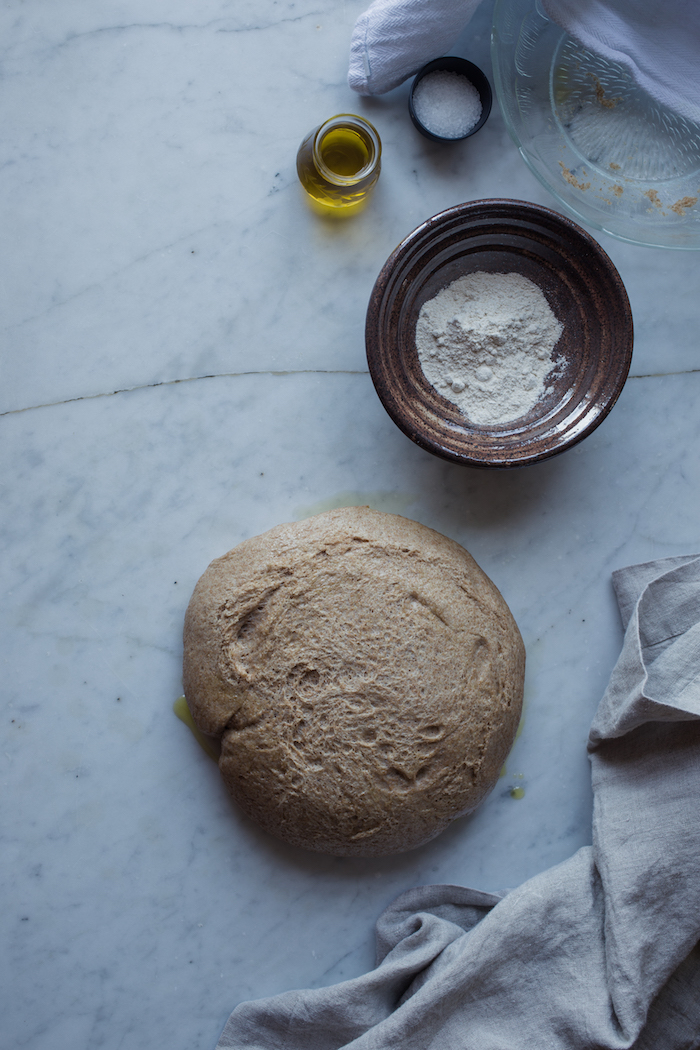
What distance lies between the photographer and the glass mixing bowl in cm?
119

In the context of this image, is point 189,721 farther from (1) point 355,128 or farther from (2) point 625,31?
(2) point 625,31

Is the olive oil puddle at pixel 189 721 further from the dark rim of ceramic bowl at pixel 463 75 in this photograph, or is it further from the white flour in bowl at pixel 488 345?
the dark rim of ceramic bowl at pixel 463 75

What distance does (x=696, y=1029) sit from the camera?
1101 millimetres

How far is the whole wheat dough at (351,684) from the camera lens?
3.49ft

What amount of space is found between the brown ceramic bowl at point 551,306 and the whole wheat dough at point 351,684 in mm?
203

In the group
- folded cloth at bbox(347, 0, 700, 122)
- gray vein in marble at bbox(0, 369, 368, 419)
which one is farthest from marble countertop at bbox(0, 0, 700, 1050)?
folded cloth at bbox(347, 0, 700, 122)

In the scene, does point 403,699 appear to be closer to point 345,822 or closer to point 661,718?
point 345,822

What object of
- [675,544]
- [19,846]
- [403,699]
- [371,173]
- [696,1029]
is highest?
[371,173]

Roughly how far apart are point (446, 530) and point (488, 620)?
206 millimetres

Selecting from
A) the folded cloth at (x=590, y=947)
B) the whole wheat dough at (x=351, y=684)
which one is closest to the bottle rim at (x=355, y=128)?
the whole wheat dough at (x=351, y=684)

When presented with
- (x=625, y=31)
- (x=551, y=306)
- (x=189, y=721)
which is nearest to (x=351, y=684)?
(x=189, y=721)

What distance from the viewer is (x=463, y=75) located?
1.22 m

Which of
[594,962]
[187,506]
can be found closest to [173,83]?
[187,506]

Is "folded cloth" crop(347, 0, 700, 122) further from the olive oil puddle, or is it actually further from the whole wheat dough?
the olive oil puddle
